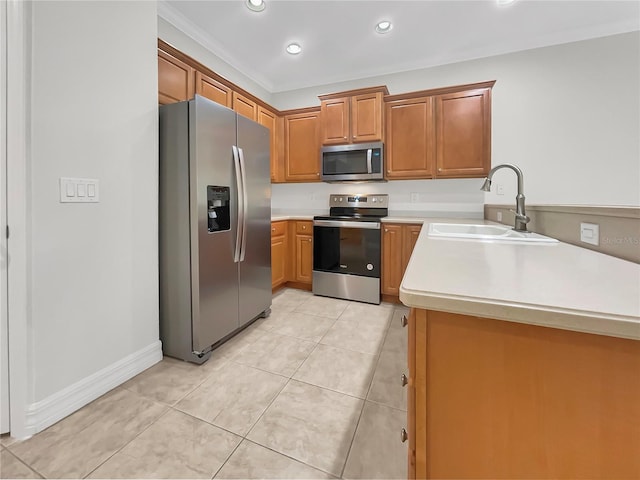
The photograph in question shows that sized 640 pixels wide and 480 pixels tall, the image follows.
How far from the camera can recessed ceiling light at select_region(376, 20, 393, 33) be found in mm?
2581

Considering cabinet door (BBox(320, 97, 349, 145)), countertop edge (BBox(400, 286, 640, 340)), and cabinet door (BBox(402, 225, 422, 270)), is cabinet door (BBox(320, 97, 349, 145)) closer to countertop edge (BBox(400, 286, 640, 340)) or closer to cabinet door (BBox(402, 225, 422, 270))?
cabinet door (BBox(402, 225, 422, 270))

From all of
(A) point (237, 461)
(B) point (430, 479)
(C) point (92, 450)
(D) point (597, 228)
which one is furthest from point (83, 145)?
(D) point (597, 228)

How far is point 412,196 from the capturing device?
11.0ft

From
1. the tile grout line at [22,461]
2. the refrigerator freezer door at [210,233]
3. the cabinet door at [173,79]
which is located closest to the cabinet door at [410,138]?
the refrigerator freezer door at [210,233]

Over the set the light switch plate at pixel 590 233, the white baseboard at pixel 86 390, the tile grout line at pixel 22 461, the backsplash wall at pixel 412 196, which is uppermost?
the backsplash wall at pixel 412 196

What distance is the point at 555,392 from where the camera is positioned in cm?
54

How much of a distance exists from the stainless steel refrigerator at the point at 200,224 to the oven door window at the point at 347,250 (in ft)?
3.93

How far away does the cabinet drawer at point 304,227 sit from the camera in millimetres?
3270

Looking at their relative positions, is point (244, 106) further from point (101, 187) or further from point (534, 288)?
point (534, 288)

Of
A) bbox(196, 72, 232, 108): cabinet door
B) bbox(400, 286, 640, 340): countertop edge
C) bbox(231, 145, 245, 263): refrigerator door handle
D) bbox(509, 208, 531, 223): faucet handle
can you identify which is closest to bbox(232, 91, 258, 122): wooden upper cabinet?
bbox(196, 72, 232, 108): cabinet door

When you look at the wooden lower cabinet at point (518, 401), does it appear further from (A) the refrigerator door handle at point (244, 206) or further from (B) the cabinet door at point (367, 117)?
(B) the cabinet door at point (367, 117)

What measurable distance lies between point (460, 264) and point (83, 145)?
1834 mm

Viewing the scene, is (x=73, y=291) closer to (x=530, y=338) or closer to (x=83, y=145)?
(x=83, y=145)

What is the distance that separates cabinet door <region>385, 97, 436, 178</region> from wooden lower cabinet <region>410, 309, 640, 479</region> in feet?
8.92
